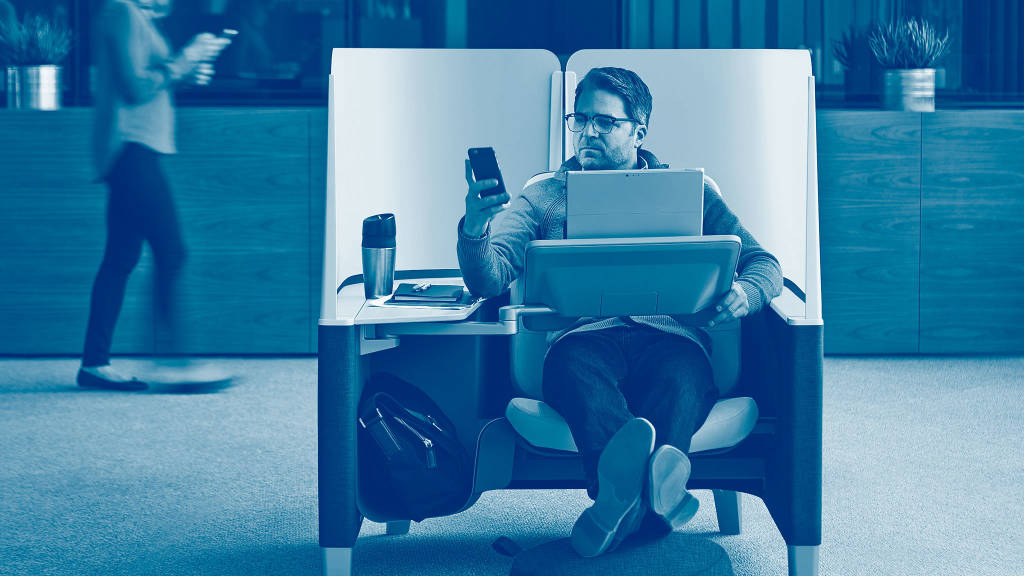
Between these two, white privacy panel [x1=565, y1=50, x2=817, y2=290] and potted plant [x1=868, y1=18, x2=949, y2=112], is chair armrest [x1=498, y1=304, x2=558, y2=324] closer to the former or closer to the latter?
white privacy panel [x1=565, y1=50, x2=817, y2=290]

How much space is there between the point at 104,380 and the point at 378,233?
2.01 meters

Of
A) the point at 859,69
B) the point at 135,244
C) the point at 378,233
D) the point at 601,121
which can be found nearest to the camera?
the point at 378,233

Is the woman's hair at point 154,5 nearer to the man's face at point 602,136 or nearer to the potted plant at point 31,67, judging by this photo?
the potted plant at point 31,67

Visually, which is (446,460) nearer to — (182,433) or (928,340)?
(182,433)

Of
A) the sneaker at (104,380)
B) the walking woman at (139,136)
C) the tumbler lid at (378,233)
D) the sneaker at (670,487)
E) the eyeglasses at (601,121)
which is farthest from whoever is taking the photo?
the sneaker at (104,380)

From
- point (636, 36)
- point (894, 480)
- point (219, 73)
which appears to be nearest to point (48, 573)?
point (894, 480)

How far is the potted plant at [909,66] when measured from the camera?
4414 millimetres

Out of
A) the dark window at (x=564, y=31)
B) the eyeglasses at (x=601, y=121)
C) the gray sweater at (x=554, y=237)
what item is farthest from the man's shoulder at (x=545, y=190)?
the dark window at (x=564, y=31)

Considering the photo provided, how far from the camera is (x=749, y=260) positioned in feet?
7.61

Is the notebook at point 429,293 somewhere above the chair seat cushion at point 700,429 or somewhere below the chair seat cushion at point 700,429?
above

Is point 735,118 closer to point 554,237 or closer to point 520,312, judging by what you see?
point 554,237

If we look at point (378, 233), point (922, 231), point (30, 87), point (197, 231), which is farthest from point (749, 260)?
point (30, 87)

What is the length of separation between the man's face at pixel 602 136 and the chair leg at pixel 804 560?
2.69ft

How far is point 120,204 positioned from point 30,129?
82cm
